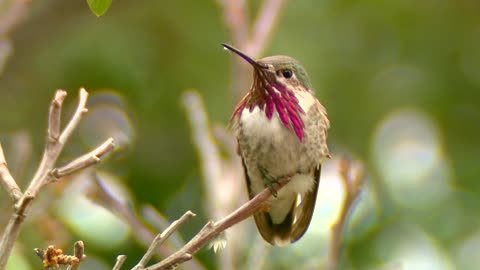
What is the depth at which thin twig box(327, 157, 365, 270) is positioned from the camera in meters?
3.06

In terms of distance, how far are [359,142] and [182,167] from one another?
1.26m

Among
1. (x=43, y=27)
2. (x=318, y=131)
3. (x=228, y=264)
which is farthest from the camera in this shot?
(x=43, y=27)

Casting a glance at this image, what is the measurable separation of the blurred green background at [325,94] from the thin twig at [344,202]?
2706mm

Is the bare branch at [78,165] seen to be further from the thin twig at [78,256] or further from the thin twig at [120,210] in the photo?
the thin twig at [120,210]

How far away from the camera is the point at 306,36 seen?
6965mm

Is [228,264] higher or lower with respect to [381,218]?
lower

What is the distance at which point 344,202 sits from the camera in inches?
122

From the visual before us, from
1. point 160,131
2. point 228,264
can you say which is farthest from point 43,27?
point 228,264

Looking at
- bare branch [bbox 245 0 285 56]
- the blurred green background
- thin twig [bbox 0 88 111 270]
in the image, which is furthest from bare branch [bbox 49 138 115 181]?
the blurred green background

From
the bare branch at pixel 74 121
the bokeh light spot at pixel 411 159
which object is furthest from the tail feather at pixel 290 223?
the bokeh light spot at pixel 411 159

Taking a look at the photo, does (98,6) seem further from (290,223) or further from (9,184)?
(290,223)

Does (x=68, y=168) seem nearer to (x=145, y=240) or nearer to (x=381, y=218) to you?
(x=145, y=240)

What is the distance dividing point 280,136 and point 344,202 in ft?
2.09

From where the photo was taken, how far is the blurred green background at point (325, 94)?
6.54m
